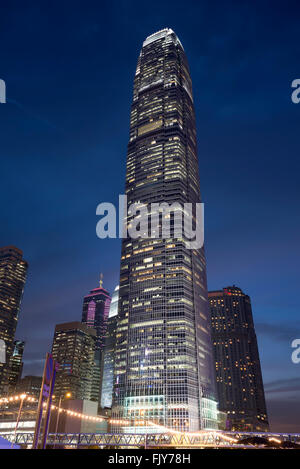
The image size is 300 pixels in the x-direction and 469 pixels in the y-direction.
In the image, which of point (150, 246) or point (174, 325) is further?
point (150, 246)

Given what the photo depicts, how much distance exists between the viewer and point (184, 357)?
547 feet

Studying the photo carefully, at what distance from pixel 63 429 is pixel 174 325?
80.5m

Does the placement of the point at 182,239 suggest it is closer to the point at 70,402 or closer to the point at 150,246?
the point at 150,246
